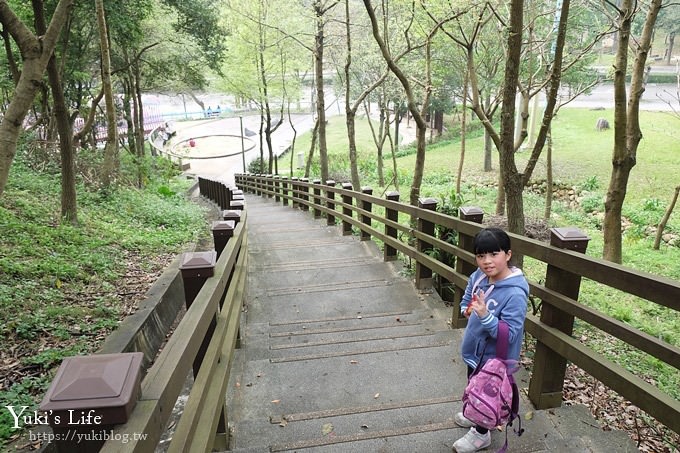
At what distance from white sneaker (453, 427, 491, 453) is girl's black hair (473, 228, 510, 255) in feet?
3.43

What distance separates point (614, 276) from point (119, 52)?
1823 cm

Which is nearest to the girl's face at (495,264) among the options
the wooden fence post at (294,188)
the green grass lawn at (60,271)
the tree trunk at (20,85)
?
the green grass lawn at (60,271)

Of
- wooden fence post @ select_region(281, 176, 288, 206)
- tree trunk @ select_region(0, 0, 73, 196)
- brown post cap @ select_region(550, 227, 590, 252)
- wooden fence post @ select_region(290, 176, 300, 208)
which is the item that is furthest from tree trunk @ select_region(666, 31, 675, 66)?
tree trunk @ select_region(0, 0, 73, 196)

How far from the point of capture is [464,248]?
407cm

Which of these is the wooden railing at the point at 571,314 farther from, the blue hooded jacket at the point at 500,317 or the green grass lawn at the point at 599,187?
the green grass lawn at the point at 599,187

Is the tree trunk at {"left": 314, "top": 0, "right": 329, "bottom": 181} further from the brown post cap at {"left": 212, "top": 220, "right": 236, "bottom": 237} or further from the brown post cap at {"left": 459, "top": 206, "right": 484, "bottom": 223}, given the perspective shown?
the brown post cap at {"left": 459, "top": 206, "right": 484, "bottom": 223}

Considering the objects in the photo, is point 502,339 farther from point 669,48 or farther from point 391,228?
point 669,48

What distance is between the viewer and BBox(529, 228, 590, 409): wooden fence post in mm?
2794

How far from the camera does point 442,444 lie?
106 inches

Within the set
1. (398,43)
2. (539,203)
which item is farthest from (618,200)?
(398,43)

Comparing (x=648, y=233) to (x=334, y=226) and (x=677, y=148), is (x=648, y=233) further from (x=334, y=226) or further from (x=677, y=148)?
(x=677, y=148)

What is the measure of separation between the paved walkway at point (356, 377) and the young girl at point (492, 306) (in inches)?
6.9

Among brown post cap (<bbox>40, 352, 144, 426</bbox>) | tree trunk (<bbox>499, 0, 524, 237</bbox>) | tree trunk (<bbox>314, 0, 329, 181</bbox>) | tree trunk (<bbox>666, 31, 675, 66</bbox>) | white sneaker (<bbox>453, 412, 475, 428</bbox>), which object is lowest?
white sneaker (<bbox>453, 412, 475, 428</bbox>)

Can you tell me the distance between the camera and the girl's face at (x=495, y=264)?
2.49 metres
